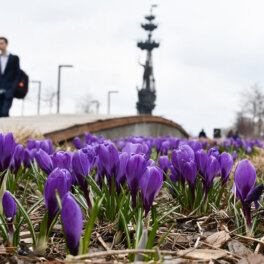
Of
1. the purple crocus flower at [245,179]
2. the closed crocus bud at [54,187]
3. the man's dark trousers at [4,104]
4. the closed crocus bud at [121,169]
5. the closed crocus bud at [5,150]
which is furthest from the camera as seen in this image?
the man's dark trousers at [4,104]

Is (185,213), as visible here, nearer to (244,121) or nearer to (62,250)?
(62,250)

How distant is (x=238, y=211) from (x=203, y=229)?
0.23 m

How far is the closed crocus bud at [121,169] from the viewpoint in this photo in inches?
70.1

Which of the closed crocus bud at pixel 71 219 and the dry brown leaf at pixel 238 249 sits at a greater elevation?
the closed crocus bud at pixel 71 219

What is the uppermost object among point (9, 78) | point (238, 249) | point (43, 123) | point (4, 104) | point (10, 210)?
point (9, 78)

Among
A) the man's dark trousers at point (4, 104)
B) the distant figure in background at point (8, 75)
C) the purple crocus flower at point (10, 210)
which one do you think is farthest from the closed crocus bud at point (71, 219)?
the man's dark trousers at point (4, 104)

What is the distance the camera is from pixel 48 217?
1380 mm

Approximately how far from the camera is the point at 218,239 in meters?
1.63

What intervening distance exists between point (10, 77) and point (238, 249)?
9404 mm

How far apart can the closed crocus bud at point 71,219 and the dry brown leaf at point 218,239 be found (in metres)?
0.66

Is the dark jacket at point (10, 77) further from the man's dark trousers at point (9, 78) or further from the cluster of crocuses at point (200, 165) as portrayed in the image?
the cluster of crocuses at point (200, 165)

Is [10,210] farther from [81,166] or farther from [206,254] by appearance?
[206,254]

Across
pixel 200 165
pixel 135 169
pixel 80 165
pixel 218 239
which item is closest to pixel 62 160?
pixel 80 165

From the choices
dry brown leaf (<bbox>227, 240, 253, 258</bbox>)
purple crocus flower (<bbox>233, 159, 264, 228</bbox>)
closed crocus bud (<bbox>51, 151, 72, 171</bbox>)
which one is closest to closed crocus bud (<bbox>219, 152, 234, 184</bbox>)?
purple crocus flower (<bbox>233, 159, 264, 228</bbox>)
